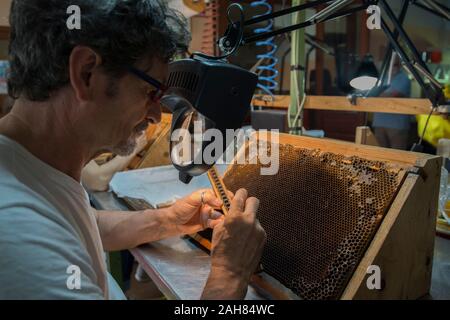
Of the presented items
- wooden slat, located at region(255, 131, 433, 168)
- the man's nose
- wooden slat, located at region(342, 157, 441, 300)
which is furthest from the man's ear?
wooden slat, located at region(342, 157, 441, 300)

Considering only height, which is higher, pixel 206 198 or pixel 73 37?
pixel 73 37

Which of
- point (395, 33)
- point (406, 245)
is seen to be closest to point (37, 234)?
point (406, 245)

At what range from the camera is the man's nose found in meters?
0.81

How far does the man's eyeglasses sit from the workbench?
44 cm

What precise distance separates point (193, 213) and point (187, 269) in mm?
205

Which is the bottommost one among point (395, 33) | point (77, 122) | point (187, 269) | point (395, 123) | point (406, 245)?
point (187, 269)

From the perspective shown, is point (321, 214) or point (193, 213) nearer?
point (321, 214)

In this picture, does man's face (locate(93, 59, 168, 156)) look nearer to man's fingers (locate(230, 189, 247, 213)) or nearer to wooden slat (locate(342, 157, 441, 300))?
man's fingers (locate(230, 189, 247, 213))

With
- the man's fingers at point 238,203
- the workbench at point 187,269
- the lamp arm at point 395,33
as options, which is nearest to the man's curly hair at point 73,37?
the lamp arm at point 395,33

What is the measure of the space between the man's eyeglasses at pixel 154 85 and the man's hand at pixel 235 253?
321 millimetres

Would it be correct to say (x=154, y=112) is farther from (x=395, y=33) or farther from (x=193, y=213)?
(x=395, y=33)

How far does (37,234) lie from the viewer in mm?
559

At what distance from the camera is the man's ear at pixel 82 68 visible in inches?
26.3

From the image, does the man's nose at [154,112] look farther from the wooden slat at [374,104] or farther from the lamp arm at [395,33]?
the wooden slat at [374,104]
